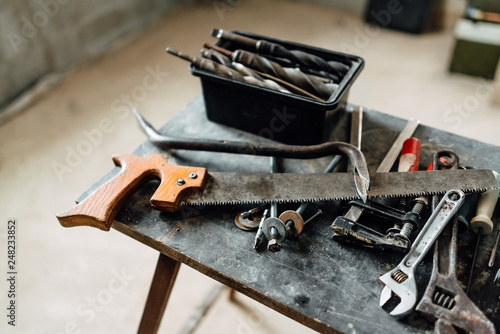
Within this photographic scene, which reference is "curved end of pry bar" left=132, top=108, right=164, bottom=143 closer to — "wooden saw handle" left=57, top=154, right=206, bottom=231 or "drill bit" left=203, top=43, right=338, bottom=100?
"wooden saw handle" left=57, top=154, right=206, bottom=231

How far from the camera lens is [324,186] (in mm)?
973

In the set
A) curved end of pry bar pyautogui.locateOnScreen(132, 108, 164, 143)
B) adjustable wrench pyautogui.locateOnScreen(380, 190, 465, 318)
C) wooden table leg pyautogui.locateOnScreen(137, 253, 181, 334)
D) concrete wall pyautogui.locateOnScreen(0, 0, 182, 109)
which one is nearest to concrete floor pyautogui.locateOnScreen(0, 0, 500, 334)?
concrete wall pyautogui.locateOnScreen(0, 0, 182, 109)

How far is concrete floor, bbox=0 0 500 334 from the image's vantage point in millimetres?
1646

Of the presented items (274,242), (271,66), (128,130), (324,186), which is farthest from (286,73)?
(128,130)

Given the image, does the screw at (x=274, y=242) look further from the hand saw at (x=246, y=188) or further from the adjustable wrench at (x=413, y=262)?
the adjustable wrench at (x=413, y=262)

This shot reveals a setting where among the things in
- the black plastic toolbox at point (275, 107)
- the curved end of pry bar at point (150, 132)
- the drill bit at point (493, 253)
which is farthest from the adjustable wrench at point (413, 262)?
the curved end of pry bar at point (150, 132)

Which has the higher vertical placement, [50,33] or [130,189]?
[130,189]

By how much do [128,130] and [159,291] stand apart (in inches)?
56.3

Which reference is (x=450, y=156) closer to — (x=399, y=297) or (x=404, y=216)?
(x=404, y=216)

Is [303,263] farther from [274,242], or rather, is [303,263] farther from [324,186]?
[324,186]

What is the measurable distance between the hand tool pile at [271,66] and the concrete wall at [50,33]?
162cm

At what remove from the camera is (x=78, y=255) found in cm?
180

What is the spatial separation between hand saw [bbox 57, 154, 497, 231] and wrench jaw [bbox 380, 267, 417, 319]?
191 mm

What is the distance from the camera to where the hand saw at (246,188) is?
0.94 metres
